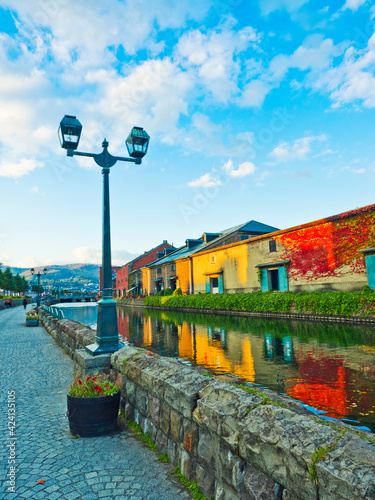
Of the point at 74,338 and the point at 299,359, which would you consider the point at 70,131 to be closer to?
the point at 74,338

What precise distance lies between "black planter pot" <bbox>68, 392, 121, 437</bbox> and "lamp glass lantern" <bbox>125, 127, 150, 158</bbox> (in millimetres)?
4774

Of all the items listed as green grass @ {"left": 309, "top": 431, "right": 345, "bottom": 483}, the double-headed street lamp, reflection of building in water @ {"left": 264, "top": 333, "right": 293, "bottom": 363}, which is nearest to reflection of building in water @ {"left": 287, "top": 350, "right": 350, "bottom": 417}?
reflection of building in water @ {"left": 264, "top": 333, "right": 293, "bottom": 363}

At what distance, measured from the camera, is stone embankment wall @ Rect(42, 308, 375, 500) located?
5.51 feet

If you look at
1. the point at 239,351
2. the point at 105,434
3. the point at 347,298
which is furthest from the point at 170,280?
the point at 105,434

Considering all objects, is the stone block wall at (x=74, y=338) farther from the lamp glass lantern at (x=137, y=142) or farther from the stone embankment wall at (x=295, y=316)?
the stone embankment wall at (x=295, y=316)

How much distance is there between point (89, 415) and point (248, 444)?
8.11 feet

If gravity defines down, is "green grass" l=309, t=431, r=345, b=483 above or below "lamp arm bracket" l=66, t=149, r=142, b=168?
below

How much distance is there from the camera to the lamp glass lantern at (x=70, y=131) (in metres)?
6.15

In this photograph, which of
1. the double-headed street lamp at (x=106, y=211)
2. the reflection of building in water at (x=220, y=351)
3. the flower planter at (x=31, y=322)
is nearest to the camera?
the double-headed street lamp at (x=106, y=211)

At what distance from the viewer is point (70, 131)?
623 centimetres

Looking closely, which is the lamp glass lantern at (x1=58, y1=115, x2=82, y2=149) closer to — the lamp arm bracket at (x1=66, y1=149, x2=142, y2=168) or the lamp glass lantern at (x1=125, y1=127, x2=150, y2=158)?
the lamp arm bracket at (x1=66, y1=149, x2=142, y2=168)

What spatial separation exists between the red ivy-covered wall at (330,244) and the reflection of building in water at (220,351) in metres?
9.29

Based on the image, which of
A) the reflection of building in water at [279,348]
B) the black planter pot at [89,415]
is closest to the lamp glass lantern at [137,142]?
the black planter pot at [89,415]

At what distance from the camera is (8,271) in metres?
76.5
